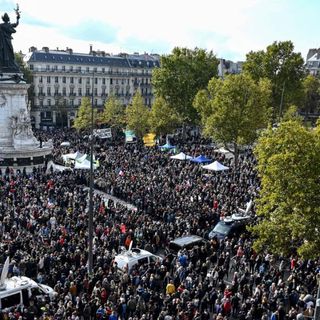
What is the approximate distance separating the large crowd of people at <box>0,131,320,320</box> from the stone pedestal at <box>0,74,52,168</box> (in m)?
4.51

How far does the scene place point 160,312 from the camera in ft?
59.8

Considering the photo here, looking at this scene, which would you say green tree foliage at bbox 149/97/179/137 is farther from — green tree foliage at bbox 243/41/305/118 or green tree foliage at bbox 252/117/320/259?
green tree foliage at bbox 252/117/320/259

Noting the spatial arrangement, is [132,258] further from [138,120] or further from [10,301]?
[138,120]

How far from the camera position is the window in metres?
18.2

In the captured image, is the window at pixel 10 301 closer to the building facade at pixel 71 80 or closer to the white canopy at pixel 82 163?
the white canopy at pixel 82 163

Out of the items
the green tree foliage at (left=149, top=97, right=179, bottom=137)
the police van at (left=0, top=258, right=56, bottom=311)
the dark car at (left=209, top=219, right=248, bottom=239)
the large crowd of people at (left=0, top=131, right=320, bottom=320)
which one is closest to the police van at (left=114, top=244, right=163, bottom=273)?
the large crowd of people at (left=0, top=131, right=320, bottom=320)

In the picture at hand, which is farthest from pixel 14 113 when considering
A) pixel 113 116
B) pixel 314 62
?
pixel 314 62

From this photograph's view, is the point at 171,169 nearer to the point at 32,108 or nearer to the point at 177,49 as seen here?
the point at 177,49

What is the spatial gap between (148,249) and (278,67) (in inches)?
2089

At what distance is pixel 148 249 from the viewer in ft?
82.5

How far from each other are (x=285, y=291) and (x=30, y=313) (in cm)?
1023

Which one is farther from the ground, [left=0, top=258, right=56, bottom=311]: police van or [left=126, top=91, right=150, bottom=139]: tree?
[left=126, top=91, right=150, bottom=139]: tree

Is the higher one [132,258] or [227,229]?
[132,258]

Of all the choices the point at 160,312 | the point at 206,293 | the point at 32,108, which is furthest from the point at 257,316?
the point at 32,108
